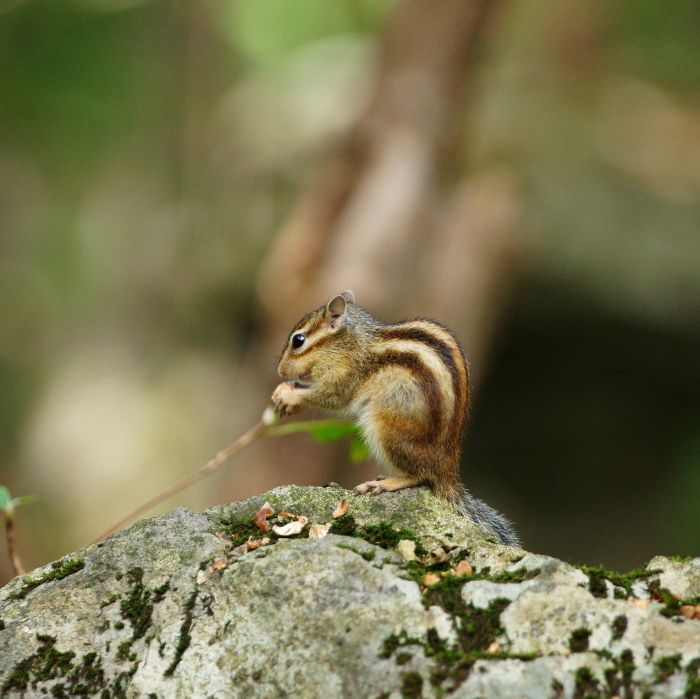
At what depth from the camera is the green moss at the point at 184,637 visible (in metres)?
2.34

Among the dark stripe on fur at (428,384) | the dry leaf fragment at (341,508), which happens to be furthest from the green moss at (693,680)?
the dark stripe on fur at (428,384)

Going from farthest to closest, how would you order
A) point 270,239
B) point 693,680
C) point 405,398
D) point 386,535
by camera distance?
point 270,239 → point 405,398 → point 386,535 → point 693,680

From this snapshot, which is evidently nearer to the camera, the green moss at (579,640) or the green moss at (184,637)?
the green moss at (579,640)

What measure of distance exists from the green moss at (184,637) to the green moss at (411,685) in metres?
0.64

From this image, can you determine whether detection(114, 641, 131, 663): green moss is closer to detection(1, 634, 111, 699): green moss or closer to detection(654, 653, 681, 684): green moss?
detection(1, 634, 111, 699): green moss

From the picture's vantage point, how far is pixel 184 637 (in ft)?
7.88

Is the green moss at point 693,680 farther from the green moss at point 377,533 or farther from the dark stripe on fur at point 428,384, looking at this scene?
the dark stripe on fur at point 428,384

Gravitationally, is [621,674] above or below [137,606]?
below

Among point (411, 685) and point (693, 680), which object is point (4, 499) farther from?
point (693, 680)

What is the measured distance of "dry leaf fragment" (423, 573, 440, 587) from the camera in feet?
7.87

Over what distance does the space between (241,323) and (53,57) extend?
5.35m

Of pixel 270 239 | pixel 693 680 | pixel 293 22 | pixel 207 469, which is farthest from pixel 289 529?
pixel 293 22

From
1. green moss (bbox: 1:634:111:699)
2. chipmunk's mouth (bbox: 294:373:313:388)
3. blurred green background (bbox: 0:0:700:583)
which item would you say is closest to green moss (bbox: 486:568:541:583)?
green moss (bbox: 1:634:111:699)

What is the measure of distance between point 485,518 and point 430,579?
41.5 inches
